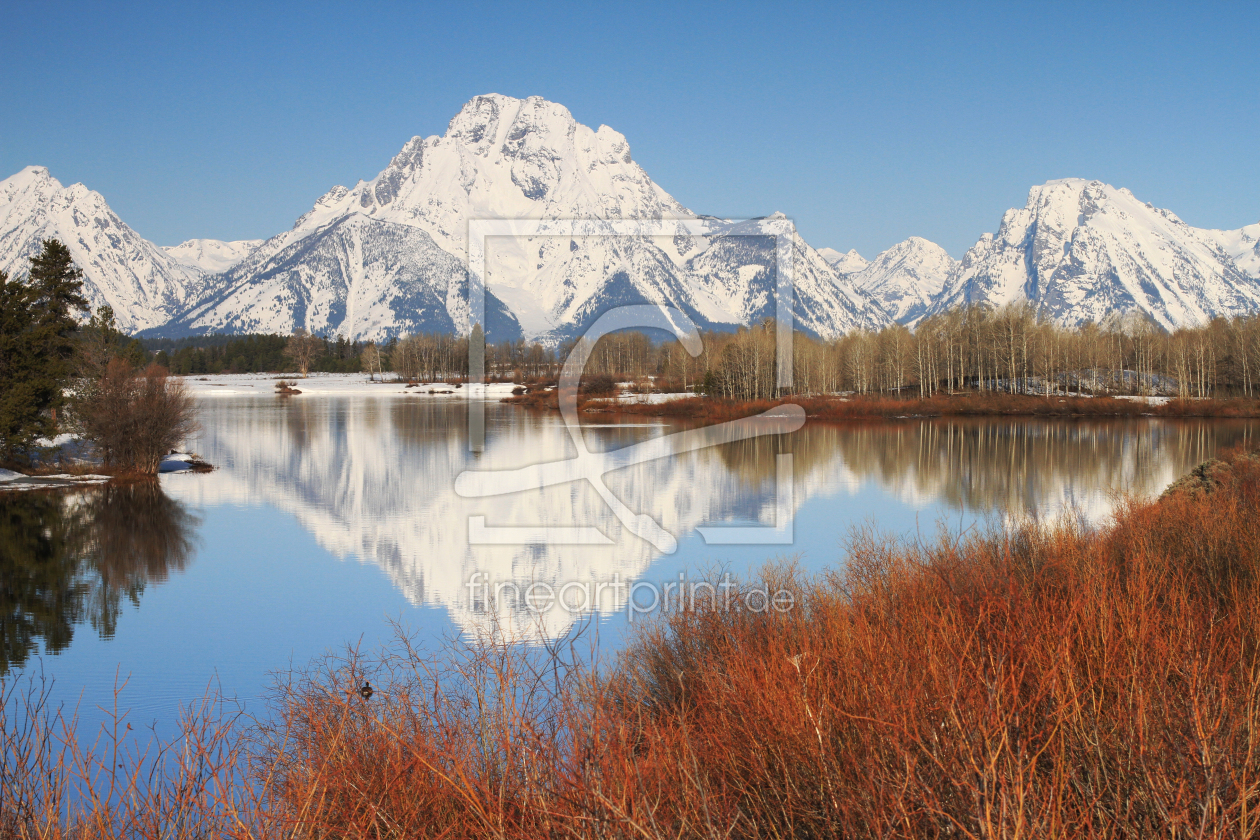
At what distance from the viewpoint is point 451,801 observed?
4711 millimetres

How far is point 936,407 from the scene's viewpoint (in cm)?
6219

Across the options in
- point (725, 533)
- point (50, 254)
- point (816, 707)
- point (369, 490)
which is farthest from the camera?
point (50, 254)

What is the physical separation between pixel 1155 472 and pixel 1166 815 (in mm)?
27733

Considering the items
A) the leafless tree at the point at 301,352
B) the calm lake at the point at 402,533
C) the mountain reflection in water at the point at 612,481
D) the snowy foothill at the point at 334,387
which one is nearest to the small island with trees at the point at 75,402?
the calm lake at the point at 402,533

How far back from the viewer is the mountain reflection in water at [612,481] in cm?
1667

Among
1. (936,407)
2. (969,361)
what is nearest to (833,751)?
(936,407)

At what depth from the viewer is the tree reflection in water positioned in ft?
41.6

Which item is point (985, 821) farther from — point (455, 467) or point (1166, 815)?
point (455, 467)

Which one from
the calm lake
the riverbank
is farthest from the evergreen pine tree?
the riverbank

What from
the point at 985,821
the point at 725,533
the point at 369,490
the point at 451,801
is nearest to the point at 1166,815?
the point at 985,821

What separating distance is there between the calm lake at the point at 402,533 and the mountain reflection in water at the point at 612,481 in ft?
0.38

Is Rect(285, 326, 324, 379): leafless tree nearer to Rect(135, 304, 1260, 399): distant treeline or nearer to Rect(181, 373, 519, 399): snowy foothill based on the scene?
Rect(181, 373, 519, 399): snowy foothill

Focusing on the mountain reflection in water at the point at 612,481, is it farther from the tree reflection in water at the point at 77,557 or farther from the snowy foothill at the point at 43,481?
the snowy foothill at the point at 43,481

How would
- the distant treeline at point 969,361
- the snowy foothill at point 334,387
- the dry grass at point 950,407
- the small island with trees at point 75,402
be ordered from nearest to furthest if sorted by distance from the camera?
the small island with trees at point 75,402, the dry grass at point 950,407, the distant treeline at point 969,361, the snowy foothill at point 334,387
